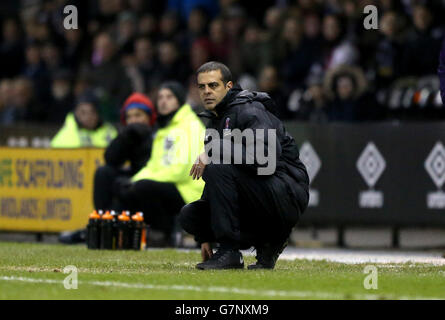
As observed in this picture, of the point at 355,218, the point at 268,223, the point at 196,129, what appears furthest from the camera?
the point at 355,218

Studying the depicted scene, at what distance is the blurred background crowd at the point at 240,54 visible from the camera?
17.2 m

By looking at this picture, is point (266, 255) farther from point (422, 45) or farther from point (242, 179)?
point (422, 45)

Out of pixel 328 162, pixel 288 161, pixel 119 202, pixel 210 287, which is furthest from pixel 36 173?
pixel 210 287

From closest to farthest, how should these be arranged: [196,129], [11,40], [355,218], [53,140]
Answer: [196,129], [355,218], [53,140], [11,40]

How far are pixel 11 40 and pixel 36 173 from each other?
9583 millimetres

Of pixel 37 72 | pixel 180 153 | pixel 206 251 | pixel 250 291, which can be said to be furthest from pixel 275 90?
pixel 250 291

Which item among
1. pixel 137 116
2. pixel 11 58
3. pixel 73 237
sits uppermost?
pixel 11 58

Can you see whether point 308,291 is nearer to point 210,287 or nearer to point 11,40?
point 210,287

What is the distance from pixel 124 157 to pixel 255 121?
5.06m

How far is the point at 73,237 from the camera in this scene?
15.0 m

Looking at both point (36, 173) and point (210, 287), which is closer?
point (210, 287)

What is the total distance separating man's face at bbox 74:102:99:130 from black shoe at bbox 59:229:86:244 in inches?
75.8

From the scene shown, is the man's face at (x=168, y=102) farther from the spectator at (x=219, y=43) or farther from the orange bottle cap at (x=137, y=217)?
the spectator at (x=219, y=43)

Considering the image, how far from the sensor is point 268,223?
Result: 10172mm
